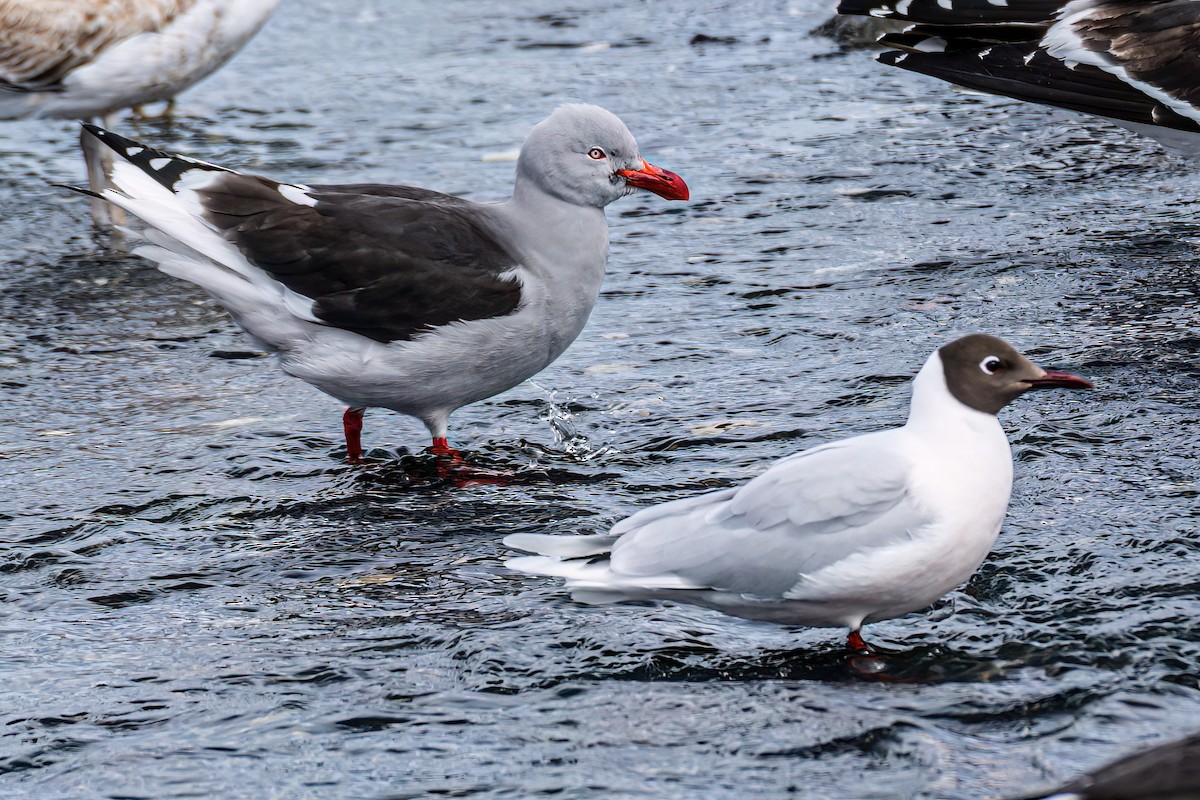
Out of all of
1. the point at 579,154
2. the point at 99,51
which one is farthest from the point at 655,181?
the point at 99,51

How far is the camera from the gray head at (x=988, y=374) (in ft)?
12.1

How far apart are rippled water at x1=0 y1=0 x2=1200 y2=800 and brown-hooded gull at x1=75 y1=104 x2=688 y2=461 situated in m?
0.35

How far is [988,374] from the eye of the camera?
146 inches

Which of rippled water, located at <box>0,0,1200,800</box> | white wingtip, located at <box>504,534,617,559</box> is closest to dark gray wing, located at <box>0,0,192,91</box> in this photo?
rippled water, located at <box>0,0,1200,800</box>

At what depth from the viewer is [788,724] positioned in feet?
11.5

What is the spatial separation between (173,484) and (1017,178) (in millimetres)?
4202

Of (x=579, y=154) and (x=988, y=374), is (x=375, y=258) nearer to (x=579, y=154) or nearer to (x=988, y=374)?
(x=579, y=154)

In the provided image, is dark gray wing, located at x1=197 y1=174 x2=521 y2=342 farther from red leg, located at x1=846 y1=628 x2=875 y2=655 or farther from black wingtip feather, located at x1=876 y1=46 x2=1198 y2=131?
black wingtip feather, located at x1=876 y1=46 x2=1198 y2=131

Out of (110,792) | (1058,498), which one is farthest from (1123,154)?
(110,792)

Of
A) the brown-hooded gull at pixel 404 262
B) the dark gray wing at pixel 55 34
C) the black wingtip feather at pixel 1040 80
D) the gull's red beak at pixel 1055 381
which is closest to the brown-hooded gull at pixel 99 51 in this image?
the dark gray wing at pixel 55 34

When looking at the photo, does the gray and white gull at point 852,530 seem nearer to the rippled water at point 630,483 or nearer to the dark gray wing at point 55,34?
the rippled water at point 630,483

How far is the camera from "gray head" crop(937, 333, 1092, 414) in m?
3.70

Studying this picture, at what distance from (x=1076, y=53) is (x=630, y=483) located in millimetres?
3085

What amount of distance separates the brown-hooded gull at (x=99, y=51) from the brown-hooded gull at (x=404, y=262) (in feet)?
7.56
